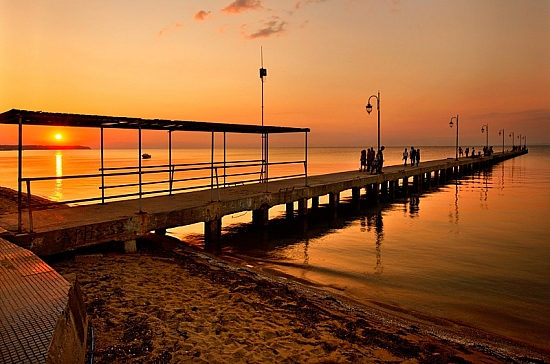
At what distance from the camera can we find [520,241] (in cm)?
1498

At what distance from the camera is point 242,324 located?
5820 mm

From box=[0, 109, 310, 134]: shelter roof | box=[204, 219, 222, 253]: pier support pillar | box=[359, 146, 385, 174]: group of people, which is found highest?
box=[0, 109, 310, 134]: shelter roof

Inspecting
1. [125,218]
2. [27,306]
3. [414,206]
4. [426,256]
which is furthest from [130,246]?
[414,206]

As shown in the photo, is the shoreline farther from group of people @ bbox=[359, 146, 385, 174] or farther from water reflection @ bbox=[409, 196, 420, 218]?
group of people @ bbox=[359, 146, 385, 174]

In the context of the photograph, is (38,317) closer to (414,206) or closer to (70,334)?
(70,334)

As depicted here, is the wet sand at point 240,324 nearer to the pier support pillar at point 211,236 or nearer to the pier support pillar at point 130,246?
the pier support pillar at point 130,246

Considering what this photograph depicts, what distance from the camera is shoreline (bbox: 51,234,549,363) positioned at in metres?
5.01

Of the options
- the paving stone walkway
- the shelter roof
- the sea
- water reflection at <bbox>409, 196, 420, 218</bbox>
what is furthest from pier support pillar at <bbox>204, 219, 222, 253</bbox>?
water reflection at <bbox>409, 196, 420, 218</bbox>

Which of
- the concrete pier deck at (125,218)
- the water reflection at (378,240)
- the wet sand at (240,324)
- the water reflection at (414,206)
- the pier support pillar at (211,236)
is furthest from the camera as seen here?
the water reflection at (414,206)

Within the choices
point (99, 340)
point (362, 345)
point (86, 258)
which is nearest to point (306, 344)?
point (362, 345)

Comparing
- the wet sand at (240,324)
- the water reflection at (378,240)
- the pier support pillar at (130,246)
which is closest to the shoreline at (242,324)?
the wet sand at (240,324)

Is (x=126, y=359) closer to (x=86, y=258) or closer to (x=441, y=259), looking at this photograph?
(x=86, y=258)

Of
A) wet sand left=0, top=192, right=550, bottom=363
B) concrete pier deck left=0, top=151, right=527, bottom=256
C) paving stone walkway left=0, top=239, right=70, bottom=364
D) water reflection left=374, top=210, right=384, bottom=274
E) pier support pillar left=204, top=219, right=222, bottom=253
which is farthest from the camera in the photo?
pier support pillar left=204, top=219, right=222, bottom=253

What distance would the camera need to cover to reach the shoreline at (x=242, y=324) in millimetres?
5008
